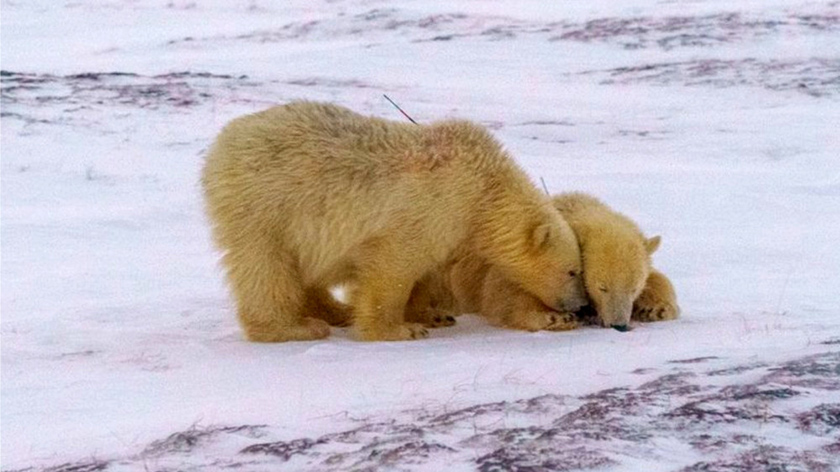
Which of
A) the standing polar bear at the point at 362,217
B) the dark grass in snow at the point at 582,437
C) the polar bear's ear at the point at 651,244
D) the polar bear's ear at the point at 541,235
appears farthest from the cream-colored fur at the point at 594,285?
the dark grass in snow at the point at 582,437

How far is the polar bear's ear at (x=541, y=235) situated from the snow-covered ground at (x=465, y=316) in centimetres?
59

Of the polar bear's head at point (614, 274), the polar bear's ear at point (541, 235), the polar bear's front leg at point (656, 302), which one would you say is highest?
the polar bear's ear at point (541, 235)

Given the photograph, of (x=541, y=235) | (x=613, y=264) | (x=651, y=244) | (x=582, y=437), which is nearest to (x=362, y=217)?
(x=541, y=235)

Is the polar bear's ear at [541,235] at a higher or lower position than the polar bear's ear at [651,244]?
higher

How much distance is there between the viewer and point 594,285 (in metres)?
7.41

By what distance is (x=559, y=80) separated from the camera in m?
18.7

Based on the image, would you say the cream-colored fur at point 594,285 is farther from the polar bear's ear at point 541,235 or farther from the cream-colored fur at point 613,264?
the polar bear's ear at point 541,235

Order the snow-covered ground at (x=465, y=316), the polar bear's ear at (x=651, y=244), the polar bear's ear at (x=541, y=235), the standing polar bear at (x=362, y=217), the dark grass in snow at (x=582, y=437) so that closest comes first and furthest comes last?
the dark grass in snow at (x=582, y=437) → the snow-covered ground at (x=465, y=316) → the standing polar bear at (x=362, y=217) → the polar bear's ear at (x=541, y=235) → the polar bear's ear at (x=651, y=244)

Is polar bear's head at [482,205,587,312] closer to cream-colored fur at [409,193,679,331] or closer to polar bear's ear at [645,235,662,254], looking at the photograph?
cream-colored fur at [409,193,679,331]

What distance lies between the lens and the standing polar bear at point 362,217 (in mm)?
7160

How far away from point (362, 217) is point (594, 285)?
5.02ft

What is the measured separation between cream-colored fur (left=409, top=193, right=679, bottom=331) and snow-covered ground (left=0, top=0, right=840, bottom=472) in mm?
211

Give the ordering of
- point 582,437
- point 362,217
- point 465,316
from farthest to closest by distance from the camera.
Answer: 1. point 465,316
2. point 362,217
3. point 582,437

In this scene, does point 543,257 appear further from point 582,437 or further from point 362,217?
point 582,437
